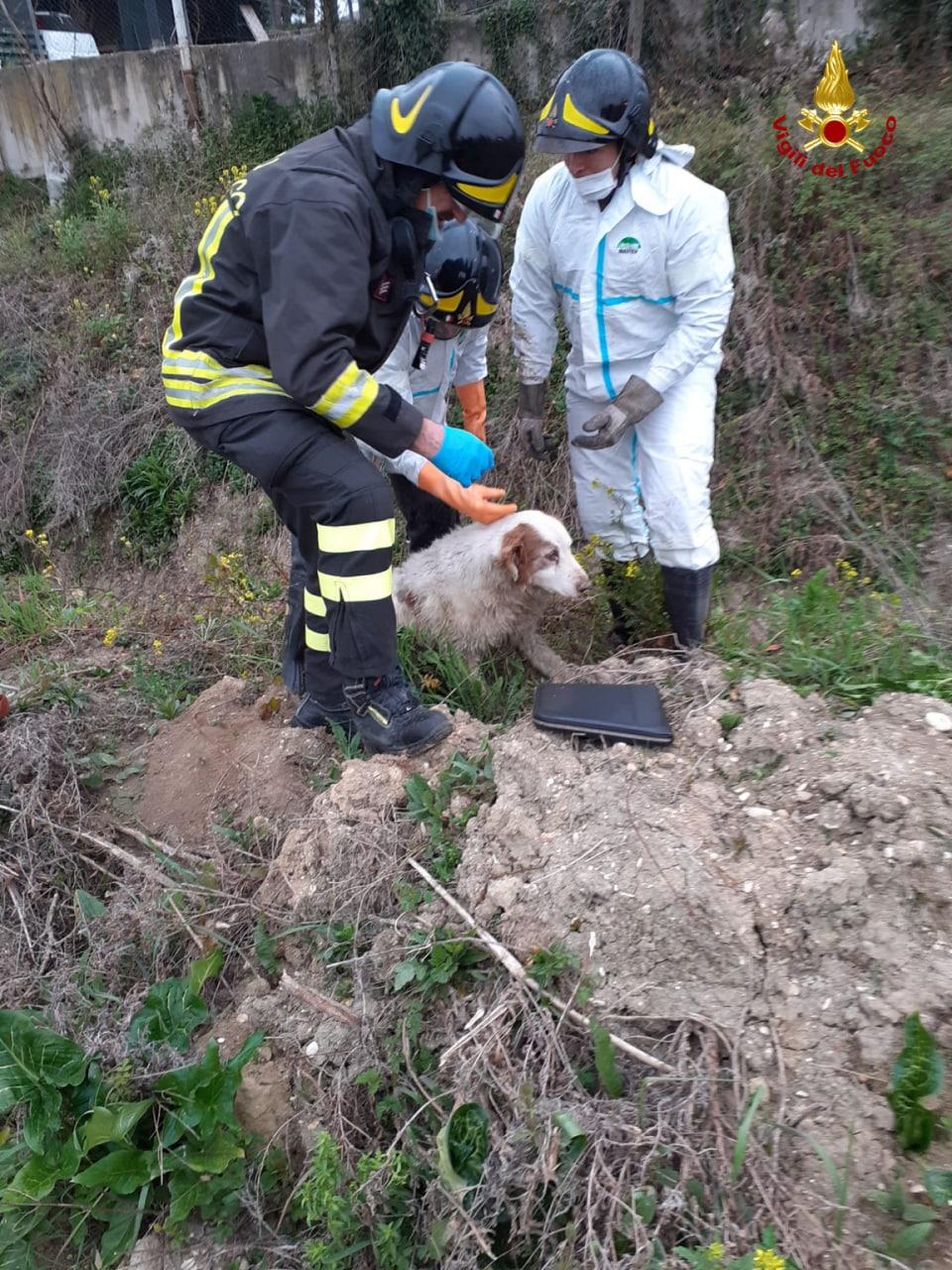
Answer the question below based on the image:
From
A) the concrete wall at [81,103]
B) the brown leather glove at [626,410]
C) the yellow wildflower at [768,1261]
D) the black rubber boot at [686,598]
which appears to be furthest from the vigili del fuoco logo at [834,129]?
the concrete wall at [81,103]

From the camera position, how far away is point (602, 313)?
4297 millimetres

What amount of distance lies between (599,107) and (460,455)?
5.74 ft

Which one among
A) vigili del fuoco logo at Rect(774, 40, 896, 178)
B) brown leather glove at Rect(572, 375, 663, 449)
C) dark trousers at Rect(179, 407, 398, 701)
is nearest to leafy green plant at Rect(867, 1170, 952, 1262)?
dark trousers at Rect(179, 407, 398, 701)

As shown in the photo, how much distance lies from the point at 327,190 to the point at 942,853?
2.70 metres

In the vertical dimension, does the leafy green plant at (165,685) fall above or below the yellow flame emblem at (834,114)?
below

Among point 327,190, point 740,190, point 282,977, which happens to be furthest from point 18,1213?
point 740,190

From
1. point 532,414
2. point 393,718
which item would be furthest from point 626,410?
point 393,718

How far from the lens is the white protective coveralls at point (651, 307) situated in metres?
4.00

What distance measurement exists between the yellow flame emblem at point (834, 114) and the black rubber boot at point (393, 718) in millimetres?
6097

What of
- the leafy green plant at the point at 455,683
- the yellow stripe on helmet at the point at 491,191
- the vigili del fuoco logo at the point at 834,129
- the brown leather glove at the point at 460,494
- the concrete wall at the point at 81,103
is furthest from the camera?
the concrete wall at the point at 81,103

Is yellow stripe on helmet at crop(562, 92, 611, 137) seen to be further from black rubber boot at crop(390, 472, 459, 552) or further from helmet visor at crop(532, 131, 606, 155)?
black rubber boot at crop(390, 472, 459, 552)

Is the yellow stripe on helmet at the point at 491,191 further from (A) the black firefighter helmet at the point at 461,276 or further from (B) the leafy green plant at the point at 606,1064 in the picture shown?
(B) the leafy green plant at the point at 606,1064

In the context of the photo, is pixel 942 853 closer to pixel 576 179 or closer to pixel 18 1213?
pixel 18 1213

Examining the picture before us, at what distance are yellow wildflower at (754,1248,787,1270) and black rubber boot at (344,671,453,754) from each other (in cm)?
198
